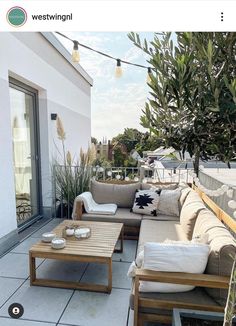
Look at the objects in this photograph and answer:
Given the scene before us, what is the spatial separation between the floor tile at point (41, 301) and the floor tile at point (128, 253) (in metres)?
0.87

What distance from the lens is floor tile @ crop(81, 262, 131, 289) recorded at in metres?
2.65

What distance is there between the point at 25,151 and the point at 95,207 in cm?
157

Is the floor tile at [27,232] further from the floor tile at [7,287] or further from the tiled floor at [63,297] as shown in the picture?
the floor tile at [7,287]

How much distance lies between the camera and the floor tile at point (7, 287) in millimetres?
2410

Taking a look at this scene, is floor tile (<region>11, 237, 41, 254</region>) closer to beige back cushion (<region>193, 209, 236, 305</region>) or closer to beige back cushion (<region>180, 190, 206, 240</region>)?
beige back cushion (<region>180, 190, 206, 240</region>)

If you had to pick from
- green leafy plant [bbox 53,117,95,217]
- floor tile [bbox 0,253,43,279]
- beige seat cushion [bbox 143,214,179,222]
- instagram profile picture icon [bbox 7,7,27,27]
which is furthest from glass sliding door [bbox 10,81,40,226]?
instagram profile picture icon [bbox 7,7,27,27]

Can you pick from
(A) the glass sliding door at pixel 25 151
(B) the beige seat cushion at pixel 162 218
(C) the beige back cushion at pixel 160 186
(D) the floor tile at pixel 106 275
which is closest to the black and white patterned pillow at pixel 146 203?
(B) the beige seat cushion at pixel 162 218

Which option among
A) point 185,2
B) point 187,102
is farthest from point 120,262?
point 185,2

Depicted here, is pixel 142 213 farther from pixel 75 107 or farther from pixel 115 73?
pixel 75 107

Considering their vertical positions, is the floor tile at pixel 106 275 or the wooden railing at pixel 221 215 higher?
the wooden railing at pixel 221 215

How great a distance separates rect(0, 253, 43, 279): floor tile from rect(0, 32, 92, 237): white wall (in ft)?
1.16

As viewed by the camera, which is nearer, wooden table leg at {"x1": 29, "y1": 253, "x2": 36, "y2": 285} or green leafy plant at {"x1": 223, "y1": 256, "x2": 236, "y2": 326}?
green leafy plant at {"x1": 223, "y1": 256, "x2": 236, "y2": 326}

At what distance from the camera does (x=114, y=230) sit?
10.2ft

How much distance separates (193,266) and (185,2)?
5.41ft
